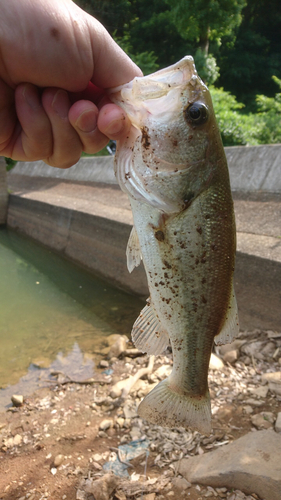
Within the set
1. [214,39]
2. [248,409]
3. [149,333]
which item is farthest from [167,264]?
[214,39]

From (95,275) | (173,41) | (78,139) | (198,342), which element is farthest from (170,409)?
(173,41)

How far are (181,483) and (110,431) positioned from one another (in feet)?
3.25

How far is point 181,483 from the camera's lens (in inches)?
102

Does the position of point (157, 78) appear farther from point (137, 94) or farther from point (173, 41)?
point (173, 41)

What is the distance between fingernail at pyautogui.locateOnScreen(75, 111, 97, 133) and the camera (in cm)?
181

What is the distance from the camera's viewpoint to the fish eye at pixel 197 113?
1.61 meters

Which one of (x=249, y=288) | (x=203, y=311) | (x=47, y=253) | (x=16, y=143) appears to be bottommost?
(x=47, y=253)

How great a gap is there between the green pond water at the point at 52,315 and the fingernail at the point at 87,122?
3.49 metres

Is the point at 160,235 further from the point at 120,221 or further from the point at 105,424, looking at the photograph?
the point at 120,221

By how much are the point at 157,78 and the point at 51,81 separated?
1.85 feet

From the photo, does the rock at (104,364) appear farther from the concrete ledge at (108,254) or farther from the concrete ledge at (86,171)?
the concrete ledge at (86,171)

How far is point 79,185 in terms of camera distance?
10.9 metres

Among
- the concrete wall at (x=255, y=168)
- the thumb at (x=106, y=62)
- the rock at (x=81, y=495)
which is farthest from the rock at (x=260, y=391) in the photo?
the concrete wall at (x=255, y=168)

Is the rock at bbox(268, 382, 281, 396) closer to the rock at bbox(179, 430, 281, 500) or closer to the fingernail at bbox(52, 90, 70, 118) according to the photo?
the rock at bbox(179, 430, 281, 500)
